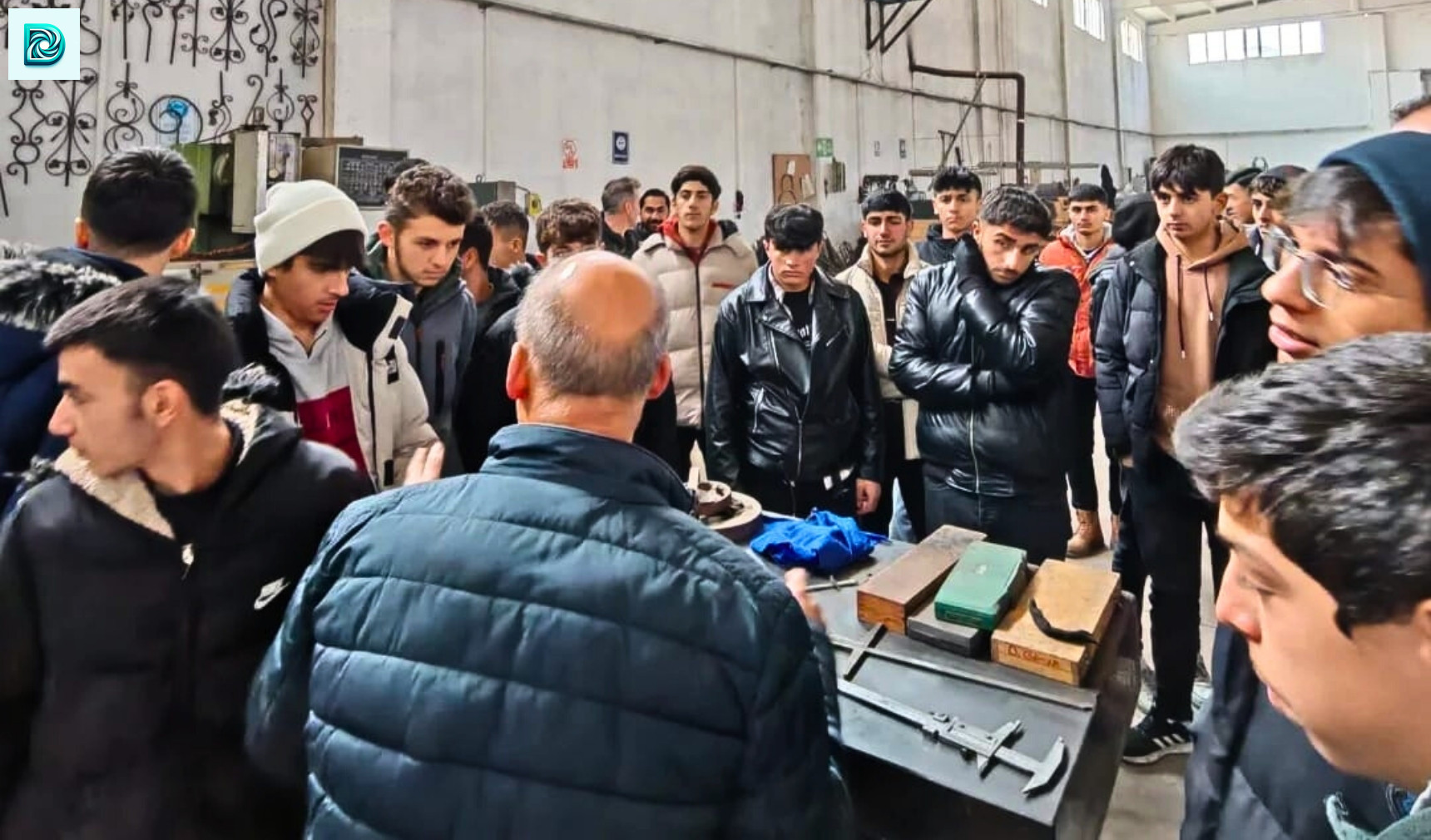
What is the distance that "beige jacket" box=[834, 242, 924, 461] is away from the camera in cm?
A: 271

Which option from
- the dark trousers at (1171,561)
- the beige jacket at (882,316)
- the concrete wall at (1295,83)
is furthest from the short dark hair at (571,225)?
the concrete wall at (1295,83)

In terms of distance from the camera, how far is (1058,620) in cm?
126

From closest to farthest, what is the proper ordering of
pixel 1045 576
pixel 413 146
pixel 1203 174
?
1. pixel 1045 576
2. pixel 1203 174
3. pixel 413 146

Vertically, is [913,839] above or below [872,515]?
below

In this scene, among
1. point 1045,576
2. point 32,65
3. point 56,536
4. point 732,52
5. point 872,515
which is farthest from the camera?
point 732,52

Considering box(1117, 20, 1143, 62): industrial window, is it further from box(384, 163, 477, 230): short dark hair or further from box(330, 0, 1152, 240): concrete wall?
box(384, 163, 477, 230): short dark hair

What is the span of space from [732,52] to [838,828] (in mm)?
7125

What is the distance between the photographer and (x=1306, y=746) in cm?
85

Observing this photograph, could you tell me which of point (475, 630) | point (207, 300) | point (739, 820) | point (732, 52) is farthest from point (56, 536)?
point (732, 52)

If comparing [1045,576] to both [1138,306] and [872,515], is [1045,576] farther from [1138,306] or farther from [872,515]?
[872,515]

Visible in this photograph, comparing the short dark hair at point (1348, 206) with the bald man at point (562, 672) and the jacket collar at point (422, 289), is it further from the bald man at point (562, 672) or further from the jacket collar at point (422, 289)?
the jacket collar at point (422, 289)

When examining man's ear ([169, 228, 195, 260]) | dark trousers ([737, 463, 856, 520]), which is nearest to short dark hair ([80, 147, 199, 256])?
man's ear ([169, 228, 195, 260])

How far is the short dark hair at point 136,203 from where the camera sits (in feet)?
5.19

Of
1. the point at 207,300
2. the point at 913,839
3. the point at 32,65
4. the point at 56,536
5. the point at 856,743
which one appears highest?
the point at 32,65
